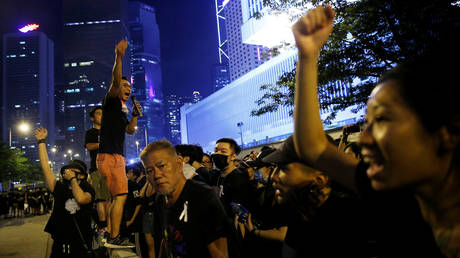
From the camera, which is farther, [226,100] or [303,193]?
[226,100]

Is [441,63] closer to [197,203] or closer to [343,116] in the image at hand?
[197,203]

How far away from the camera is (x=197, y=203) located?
8.43 ft

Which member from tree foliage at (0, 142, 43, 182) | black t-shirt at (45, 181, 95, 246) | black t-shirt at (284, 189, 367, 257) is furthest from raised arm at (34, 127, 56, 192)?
tree foliage at (0, 142, 43, 182)

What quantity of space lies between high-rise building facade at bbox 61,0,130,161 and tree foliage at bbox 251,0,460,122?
140666mm

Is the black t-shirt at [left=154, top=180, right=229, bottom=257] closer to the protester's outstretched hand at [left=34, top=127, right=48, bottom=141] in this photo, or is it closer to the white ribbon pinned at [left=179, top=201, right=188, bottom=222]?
the white ribbon pinned at [left=179, top=201, right=188, bottom=222]

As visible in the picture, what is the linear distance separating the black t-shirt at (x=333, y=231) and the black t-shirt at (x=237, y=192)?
1705 mm

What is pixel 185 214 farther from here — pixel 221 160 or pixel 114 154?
pixel 221 160

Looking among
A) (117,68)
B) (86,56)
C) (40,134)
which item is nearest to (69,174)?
(40,134)

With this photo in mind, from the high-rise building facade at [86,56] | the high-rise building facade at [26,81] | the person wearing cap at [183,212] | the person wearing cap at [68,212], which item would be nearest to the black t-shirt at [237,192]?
the person wearing cap at [183,212]

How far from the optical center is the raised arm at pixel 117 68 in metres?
3.84

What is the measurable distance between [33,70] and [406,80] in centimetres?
23425

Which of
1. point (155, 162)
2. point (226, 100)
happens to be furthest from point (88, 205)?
point (226, 100)

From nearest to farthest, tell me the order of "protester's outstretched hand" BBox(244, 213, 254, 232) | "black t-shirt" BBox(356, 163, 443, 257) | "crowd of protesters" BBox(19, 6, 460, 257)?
"crowd of protesters" BBox(19, 6, 460, 257) → "black t-shirt" BBox(356, 163, 443, 257) → "protester's outstretched hand" BBox(244, 213, 254, 232)

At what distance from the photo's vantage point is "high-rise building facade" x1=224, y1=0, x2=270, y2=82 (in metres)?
139
